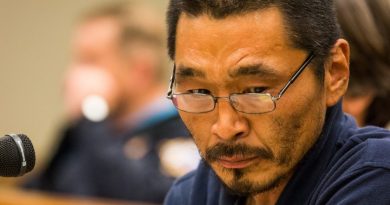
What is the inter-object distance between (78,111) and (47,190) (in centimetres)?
47

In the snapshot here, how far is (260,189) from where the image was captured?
175 cm

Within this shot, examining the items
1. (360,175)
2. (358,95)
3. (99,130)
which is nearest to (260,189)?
(360,175)

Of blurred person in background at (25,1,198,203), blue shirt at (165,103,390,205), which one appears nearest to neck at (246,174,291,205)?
blue shirt at (165,103,390,205)

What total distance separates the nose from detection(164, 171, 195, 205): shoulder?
37cm

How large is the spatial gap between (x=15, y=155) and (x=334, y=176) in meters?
0.67

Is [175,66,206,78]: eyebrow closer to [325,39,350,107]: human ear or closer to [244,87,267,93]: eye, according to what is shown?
[244,87,267,93]: eye

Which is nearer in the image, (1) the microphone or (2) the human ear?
(1) the microphone

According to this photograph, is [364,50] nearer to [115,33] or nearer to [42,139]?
[115,33]

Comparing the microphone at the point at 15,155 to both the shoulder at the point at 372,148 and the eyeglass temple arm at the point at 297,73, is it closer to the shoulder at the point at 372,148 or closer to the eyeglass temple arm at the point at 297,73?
the eyeglass temple arm at the point at 297,73

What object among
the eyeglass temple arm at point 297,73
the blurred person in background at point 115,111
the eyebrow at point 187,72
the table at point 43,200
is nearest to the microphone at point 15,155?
the eyebrow at point 187,72

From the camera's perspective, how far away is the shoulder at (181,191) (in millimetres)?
2061

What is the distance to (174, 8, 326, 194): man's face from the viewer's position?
1707mm

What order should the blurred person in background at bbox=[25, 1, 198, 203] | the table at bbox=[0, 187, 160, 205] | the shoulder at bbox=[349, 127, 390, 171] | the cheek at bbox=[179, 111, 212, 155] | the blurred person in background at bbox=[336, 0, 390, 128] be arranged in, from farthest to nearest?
the blurred person in background at bbox=[25, 1, 198, 203] → the table at bbox=[0, 187, 160, 205] → the blurred person in background at bbox=[336, 0, 390, 128] → the cheek at bbox=[179, 111, 212, 155] → the shoulder at bbox=[349, 127, 390, 171]

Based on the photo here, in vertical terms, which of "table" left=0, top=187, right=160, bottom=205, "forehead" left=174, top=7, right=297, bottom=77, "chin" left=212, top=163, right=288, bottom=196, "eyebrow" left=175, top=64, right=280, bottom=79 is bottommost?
"table" left=0, top=187, right=160, bottom=205
